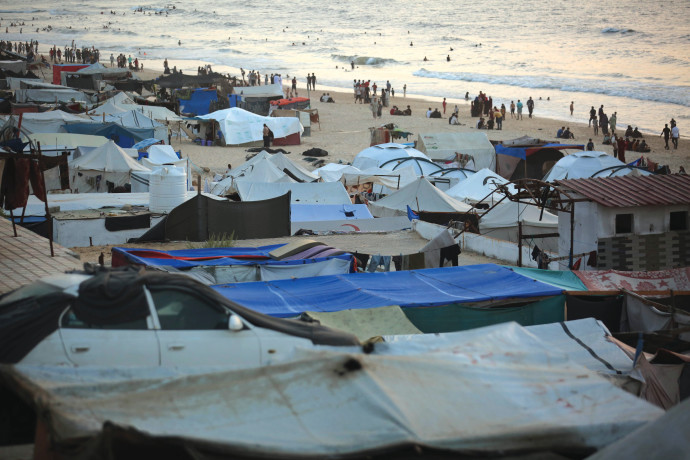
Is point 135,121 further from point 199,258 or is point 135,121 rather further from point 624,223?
point 624,223

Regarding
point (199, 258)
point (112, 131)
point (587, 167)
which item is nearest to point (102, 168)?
point (112, 131)

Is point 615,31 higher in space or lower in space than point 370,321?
higher

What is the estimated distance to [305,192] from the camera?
21500 mm

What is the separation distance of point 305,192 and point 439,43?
92245 millimetres

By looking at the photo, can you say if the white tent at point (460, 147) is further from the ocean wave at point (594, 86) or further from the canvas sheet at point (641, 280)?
the ocean wave at point (594, 86)

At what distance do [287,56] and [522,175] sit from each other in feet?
249

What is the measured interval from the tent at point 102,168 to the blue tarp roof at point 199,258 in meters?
11.2

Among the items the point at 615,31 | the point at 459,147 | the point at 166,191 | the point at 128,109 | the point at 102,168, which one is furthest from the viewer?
the point at 615,31

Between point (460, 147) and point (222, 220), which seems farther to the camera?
point (460, 147)

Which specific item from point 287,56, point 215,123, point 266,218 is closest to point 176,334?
point 266,218

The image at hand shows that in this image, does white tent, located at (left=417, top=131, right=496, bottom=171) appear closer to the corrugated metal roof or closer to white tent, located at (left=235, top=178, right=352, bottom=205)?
white tent, located at (left=235, top=178, right=352, bottom=205)

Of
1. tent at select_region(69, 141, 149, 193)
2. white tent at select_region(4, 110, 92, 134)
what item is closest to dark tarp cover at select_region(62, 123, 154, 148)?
white tent at select_region(4, 110, 92, 134)

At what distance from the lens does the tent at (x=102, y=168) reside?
2284 cm

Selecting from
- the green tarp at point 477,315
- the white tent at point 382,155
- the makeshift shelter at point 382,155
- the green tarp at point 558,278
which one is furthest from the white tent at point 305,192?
the green tarp at point 477,315
